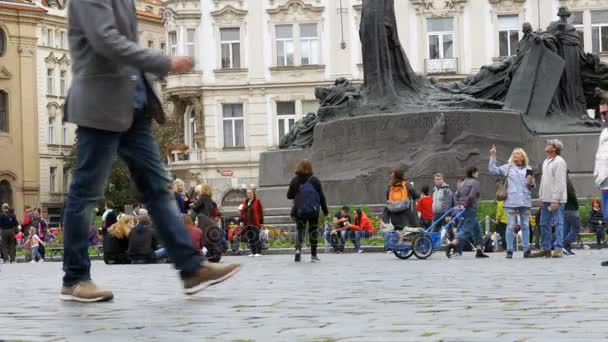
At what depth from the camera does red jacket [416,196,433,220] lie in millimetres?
26578

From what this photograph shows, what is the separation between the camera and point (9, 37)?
79.9 m

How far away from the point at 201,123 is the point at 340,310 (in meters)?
59.1

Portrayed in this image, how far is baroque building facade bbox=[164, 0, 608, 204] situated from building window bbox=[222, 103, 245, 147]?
0.05 m

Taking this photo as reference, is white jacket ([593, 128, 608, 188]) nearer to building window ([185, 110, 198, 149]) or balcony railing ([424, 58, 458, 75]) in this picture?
balcony railing ([424, 58, 458, 75])

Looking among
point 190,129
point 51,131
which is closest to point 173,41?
point 190,129

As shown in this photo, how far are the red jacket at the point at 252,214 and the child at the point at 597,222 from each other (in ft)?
21.2

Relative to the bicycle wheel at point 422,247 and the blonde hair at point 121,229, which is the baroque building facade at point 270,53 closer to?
the blonde hair at point 121,229

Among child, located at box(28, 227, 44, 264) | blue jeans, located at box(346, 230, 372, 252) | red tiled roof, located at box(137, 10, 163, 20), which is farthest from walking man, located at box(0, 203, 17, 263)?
red tiled roof, located at box(137, 10, 163, 20)

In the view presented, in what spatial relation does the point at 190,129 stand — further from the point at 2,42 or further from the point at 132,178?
the point at 132,178

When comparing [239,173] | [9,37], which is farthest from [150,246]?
[9,37]

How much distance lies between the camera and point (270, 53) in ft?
214

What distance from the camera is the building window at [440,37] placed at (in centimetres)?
6438

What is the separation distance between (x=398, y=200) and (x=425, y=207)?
489cm

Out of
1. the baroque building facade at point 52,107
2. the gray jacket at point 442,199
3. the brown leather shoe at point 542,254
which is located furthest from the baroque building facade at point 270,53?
the brown leather shoe at point 542,254
